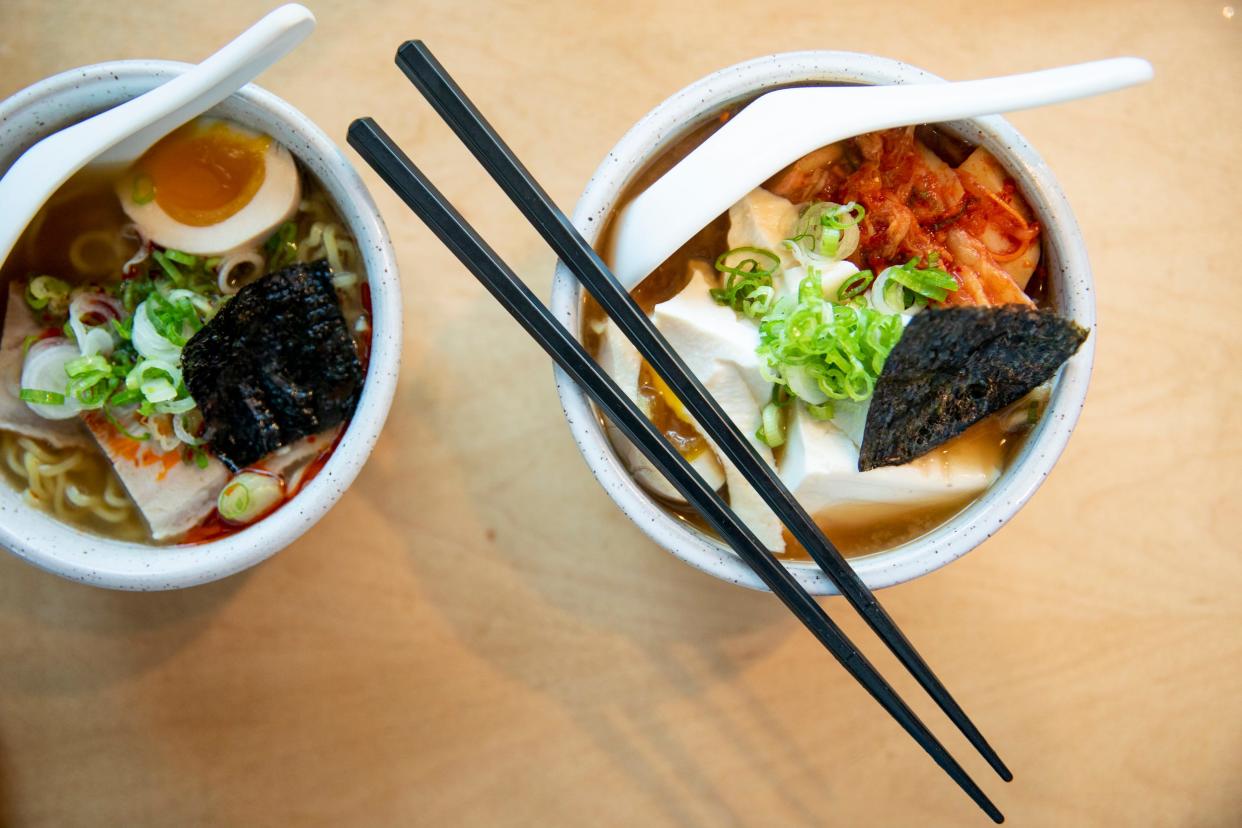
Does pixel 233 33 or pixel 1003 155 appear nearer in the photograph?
pixel 1003 155

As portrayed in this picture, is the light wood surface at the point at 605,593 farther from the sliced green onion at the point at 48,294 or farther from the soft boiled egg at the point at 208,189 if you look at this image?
the sliced green onion at the point at 48,294

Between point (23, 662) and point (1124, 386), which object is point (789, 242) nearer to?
point (1124, 386)

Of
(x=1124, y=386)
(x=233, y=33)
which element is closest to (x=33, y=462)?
(x=233, y=33)

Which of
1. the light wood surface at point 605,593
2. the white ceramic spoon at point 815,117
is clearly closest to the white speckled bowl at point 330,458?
the light wood surface at point 605,593

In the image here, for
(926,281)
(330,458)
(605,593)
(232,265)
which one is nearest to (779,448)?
(926,281)

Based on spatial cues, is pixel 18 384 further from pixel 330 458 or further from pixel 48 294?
pixel 330 458

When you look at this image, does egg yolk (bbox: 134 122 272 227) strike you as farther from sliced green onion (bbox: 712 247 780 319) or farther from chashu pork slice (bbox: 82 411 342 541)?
sliced green onion (bbox: 712 247 780 319)

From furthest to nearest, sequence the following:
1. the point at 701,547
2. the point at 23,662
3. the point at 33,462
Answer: the point at 23,662
the point at 33,462
the point at 701,547

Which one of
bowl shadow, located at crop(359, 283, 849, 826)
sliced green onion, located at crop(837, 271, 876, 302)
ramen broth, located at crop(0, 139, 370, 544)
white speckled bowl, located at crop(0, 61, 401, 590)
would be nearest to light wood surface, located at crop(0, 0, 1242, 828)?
bowl shadow, located at crop(359, 283, 849, 826)
